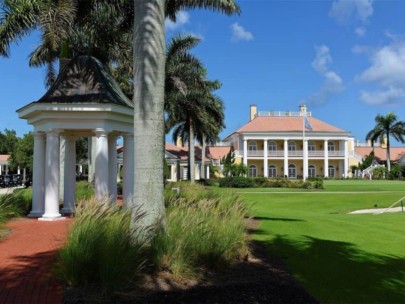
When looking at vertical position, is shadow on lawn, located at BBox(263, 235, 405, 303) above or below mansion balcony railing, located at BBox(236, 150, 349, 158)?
below

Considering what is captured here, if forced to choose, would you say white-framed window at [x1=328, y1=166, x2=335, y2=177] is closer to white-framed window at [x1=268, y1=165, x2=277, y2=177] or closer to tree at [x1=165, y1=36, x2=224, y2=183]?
white-framed window at [x1=268, y1=165, x2=277, y2=177]

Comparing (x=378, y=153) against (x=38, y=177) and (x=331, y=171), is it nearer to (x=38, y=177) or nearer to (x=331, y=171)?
(x=331, y=171)

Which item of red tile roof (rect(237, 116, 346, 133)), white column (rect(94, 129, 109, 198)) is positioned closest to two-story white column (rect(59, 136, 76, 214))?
white column (rect(94, 129, 109, 198))

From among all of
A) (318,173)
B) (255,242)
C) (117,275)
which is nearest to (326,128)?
(318,173)

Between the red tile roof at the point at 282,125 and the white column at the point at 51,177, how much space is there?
6450 centimetres

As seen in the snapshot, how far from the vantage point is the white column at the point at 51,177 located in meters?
13.6

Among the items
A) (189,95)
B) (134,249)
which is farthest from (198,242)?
(189,95)

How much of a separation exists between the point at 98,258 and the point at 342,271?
13.6ft

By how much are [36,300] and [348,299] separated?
4.04m

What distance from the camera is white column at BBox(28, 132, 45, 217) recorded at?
14.5 m

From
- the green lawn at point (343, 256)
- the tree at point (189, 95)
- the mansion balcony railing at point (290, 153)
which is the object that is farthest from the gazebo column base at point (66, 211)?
the mansion balcony railing at point (290, 153)

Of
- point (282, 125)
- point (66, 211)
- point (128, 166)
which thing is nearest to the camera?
point (128, 166)

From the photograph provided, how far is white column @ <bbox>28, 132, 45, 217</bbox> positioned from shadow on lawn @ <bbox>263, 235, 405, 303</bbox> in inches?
316

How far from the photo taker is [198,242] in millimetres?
7258
